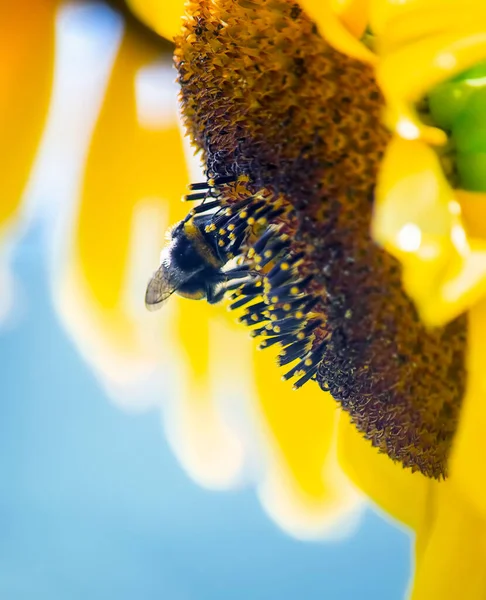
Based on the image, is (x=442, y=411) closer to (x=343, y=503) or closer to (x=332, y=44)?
(x=332, y=44)

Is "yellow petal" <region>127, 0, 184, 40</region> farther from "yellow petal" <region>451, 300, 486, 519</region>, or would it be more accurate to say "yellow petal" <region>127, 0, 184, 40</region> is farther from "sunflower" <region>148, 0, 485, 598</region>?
"yellow petal" <region>451, 300, 486, 519</region>

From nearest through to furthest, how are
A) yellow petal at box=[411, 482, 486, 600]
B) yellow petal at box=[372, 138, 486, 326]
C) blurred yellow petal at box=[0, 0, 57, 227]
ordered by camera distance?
yellow petal at box=[372, 138, 486, 326] < yellow petal at box=[411, 482, 486, 600] < blurred yellow petal at box=[0, 0, 57, 227]

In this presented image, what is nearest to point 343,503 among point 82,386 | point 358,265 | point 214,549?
point 214,549

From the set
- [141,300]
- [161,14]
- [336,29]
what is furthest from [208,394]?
[336,29]

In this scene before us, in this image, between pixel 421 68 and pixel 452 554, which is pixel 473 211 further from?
pixel 452 554

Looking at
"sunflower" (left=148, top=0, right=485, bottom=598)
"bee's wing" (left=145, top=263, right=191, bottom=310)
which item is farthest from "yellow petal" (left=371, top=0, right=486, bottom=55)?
"bee's wing" (left=145, top=263, right=191, bottom=310)

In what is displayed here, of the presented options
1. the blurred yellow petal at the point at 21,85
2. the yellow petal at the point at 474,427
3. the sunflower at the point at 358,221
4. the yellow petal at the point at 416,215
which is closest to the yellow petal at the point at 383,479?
the sunflower at the point at 358,221
